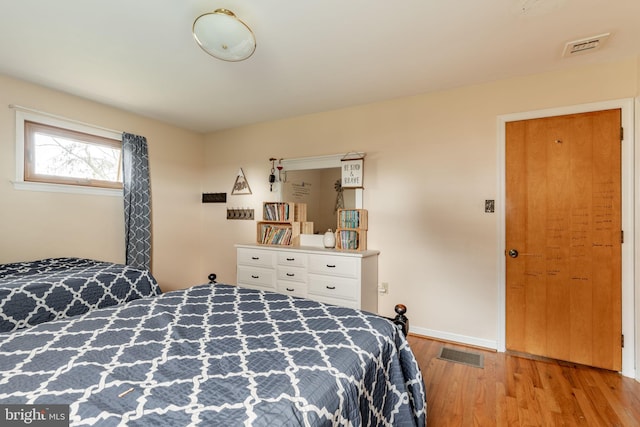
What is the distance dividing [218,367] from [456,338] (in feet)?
8.26

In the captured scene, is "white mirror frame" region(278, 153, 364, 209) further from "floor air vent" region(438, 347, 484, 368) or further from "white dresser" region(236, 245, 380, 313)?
"floor air vent" region(438, 347, 484, 368)

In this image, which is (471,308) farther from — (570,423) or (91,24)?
(91,24)

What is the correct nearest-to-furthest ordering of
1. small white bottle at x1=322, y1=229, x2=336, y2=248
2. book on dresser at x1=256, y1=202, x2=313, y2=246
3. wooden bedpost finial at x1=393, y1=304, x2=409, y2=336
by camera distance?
wooden bedpost finial at x1=393, y1=304, x2=409, y2=336, small white bottle at x1=322, y1=229, x2=336, y2=248, book on dresser at x1=256, y1=202, x2=313, y2=246

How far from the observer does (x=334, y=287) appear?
3.06m

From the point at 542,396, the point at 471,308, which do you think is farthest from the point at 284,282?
the point at 542,396

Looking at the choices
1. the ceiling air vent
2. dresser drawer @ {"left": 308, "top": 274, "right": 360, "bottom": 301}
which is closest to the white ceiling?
the ceiling air vent

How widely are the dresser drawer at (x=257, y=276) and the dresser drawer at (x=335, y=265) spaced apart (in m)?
0.53

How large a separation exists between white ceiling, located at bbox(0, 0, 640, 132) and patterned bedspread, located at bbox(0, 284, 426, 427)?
1753 millimetres

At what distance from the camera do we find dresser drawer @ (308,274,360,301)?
2955 millimetres

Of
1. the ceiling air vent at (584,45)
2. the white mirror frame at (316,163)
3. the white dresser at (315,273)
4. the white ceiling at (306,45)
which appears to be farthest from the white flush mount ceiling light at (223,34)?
the ceiling air vent at (584,45)

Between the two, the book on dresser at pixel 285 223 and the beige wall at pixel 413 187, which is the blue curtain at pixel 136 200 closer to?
the beige wall at pixel 413 187

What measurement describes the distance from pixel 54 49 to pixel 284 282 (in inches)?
108

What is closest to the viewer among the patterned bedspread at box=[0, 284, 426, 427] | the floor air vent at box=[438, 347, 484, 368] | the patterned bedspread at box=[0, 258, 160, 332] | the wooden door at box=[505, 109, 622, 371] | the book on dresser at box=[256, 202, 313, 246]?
the patterned bedspread at box=[0, 284, 426, 427]

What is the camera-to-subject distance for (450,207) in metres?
2.94
